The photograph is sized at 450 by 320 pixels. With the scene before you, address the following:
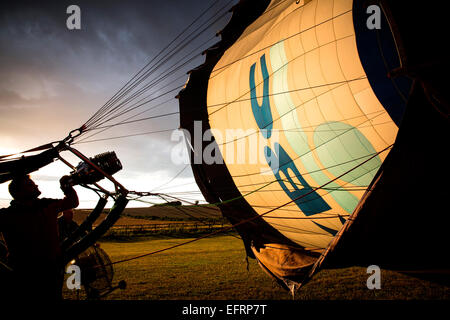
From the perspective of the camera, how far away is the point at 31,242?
219cm

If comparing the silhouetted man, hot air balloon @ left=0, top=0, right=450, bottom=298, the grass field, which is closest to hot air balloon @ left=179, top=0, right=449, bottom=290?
hot air balloon @ left=0, top=0, right=450, bottom=298

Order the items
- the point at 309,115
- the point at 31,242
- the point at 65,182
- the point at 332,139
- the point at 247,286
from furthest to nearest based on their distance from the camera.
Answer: the point at 247,286 → the point at 309,115 → the point at 332,139 → the point at 65,182 → the point at 31,242

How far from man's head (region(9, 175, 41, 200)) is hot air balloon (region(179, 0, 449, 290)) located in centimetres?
242

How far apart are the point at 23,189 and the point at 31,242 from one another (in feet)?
1.73

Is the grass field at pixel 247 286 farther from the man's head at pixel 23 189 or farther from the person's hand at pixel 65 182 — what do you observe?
the man's head at pixel 23 189

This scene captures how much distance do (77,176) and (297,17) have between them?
4043 millimetres

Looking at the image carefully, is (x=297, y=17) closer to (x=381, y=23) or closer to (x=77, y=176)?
(x=381, y=23)

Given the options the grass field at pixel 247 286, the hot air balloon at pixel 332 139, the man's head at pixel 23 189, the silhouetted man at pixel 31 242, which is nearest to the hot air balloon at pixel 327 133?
the hot air balloon at pixel 332 139

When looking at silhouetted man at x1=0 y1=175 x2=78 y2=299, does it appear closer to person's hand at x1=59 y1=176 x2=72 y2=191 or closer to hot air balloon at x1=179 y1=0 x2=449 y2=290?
person's hand at x1=59 y1=176 x2=72 y2=191

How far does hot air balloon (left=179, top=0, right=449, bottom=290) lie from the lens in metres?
1.93

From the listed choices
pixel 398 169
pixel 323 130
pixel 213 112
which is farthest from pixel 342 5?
pixel 213 112

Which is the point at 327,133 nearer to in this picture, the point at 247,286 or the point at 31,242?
the point at 31,242

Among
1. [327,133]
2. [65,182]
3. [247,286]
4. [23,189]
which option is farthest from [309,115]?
[247,286]
